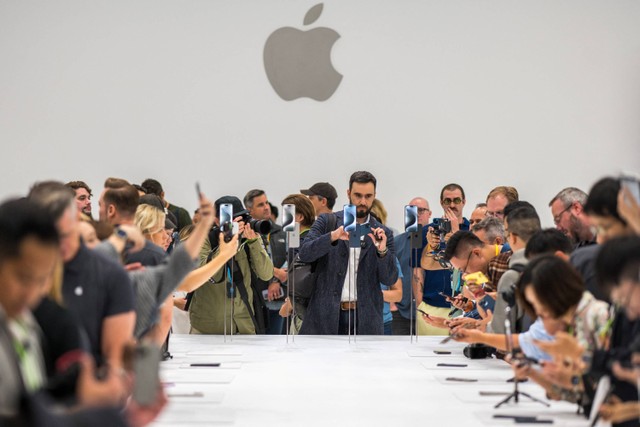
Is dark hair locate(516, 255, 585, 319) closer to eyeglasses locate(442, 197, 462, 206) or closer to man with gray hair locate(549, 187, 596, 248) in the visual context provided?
man with gray hair locate(549, 187, 596, 248)

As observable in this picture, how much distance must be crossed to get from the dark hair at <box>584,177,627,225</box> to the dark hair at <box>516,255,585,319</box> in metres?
0.20

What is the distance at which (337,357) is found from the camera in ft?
15.0

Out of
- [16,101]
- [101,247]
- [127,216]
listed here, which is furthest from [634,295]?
[16,101]

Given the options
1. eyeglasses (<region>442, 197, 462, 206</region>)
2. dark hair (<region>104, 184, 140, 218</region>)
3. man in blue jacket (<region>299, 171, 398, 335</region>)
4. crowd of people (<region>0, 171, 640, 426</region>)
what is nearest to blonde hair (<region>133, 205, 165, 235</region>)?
crowd of people (<region>0, 171, 640, 426</region>)

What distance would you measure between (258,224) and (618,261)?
3.09 meters

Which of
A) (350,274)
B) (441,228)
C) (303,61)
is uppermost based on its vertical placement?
(303,61)

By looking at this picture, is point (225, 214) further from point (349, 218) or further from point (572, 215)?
point (572, 215)

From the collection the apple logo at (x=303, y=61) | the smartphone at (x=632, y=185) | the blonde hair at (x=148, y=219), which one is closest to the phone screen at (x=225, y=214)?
the blonde hair at (x=148, y=219)

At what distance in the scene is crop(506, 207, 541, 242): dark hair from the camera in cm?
434

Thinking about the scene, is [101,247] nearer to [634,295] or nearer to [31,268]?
[31,268]

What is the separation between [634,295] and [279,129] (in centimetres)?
605

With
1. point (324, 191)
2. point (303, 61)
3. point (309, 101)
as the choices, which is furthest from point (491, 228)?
point (303, 61)

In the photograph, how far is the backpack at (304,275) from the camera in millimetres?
5500

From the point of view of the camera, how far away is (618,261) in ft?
7.70
